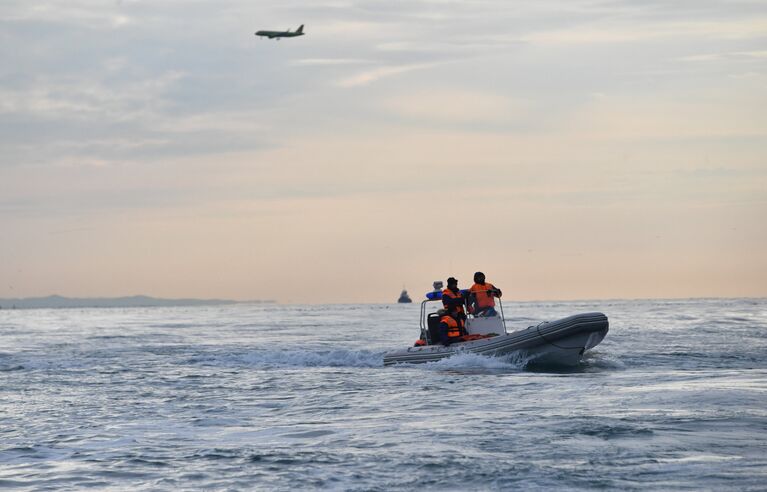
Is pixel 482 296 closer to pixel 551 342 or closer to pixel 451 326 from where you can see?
pixel 451 326

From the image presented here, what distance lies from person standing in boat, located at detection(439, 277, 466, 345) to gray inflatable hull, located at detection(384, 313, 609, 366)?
45cm

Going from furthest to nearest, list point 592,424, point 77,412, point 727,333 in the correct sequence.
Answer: point 727,333 → point 77,412 → point 592,424

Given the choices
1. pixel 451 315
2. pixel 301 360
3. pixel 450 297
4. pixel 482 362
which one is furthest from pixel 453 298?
pixel 301 360

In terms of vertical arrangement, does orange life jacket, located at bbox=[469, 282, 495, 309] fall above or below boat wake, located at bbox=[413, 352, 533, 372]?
above

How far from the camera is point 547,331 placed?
19.5 metres

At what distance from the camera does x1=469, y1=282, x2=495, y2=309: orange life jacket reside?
810 inches

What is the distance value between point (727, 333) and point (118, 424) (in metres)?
27.8

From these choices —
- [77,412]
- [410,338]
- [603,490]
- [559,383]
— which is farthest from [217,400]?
[410,338]

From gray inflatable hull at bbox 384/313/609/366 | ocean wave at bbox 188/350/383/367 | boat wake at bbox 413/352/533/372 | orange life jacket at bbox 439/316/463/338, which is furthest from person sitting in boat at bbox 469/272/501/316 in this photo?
ocean wave at bbox 188/350/383/367

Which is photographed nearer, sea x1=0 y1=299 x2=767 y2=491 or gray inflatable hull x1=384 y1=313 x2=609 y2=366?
sea x1=0 y1=299 x2=767 y2=491

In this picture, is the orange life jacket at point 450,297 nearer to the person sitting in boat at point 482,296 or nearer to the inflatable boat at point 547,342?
the person sitting in boat at point 482,296

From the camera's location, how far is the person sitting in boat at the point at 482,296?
67.2ft

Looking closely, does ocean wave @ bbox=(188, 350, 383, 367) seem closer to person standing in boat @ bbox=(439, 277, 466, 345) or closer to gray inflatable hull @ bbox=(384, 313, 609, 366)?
person standing in boat @ bbox=(439, 277, 466, 345)

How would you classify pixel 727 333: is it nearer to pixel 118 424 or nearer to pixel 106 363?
pixel 106 363
